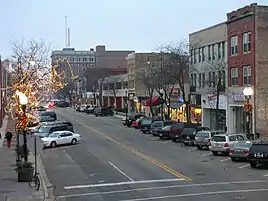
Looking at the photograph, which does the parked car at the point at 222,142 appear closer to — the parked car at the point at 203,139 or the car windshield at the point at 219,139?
the car windshield at the point at 219,139

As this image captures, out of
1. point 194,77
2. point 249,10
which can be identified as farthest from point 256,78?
point 194,77

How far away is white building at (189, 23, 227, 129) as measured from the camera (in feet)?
179

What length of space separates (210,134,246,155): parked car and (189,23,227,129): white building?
17.1 meters

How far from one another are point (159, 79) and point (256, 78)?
23.0 meters

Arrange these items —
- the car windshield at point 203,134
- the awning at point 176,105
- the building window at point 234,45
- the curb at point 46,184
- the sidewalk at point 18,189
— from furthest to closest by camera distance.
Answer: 1. the awning at point 176,105
2. the building window at point 234,45
3. the car windshield at point 203,134
4. the curb at point 46,184
5. the sidewalk at point 18,189

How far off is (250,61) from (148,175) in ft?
80.3

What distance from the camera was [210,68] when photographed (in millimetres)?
57406

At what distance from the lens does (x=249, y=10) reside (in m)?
48.1

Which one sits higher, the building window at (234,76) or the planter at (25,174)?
the building window at (234,76)

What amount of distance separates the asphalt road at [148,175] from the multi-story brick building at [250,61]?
895 cm

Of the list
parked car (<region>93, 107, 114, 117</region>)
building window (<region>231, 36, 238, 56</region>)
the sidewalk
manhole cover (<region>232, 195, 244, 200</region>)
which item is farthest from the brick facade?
parked car (<region>93, 107, 114, 117</region>)

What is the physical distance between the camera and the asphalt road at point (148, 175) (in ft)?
68.1

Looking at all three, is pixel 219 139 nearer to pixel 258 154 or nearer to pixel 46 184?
pixel 258 154

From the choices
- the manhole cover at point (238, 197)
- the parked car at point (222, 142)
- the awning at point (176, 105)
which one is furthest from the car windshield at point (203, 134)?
the awning at point (176, 105)
